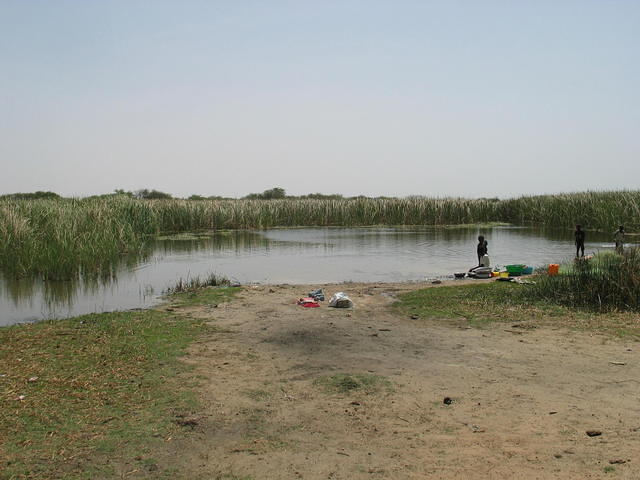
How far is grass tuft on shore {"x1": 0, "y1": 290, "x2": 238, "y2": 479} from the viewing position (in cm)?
457

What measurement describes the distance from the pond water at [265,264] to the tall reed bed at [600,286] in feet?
17.9

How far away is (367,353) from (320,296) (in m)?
4.72

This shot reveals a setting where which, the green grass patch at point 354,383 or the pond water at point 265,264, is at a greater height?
the pond water at point 265,264

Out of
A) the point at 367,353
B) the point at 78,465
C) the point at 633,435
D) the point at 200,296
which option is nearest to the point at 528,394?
the point at 633,435

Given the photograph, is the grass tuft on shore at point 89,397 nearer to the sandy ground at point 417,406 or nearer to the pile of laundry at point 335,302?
the sandy ground at point 417,406

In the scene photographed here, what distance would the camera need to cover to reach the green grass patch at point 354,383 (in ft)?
20.5

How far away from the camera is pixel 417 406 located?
18.8 ft

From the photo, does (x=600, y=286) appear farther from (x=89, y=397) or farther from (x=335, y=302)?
(x=89, y=397)

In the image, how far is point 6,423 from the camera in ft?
17.0

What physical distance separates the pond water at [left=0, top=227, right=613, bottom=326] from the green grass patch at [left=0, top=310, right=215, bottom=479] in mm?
3851

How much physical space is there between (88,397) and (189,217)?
34.4 metres

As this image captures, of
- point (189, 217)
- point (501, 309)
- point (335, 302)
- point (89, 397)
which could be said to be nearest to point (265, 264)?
point (335, 302)

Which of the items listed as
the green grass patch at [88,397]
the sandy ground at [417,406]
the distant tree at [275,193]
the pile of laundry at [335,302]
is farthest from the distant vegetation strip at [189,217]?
the distant tree at [275,193]

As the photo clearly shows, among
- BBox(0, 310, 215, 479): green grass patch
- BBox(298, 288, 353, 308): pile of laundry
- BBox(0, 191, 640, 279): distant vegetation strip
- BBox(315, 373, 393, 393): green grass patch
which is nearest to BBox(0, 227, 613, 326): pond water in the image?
BBox(0, 191, 640, 279): distant vegetation strip
